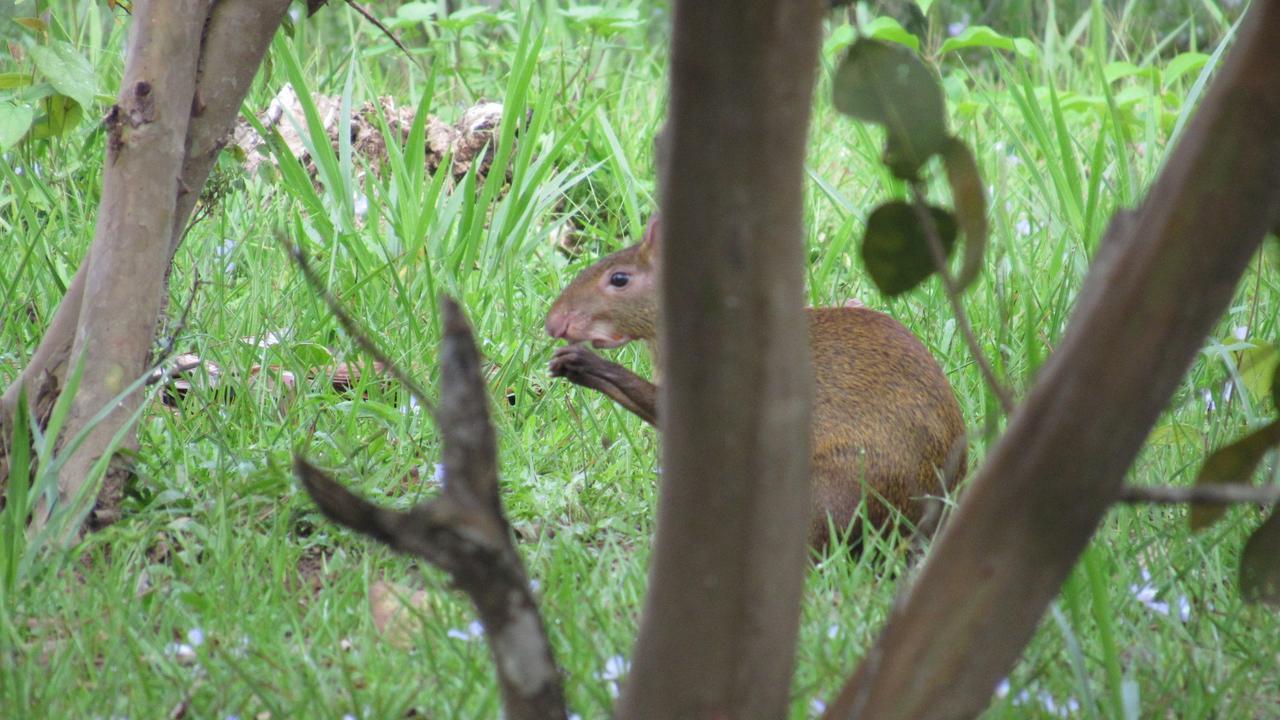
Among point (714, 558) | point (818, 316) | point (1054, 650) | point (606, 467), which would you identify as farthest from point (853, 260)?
point (714, 558)

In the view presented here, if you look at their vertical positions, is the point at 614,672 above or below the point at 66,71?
below

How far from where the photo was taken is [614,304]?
10.7 feet

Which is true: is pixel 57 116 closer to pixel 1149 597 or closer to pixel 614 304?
pixel 614 304

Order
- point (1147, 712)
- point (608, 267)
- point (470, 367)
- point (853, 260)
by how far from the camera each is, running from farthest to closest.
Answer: point (853, 260), point (608, 267), point (1147, 712), point (470, 367)

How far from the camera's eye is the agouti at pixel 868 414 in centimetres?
255

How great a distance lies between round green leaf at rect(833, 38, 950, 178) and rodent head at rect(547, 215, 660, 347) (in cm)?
191

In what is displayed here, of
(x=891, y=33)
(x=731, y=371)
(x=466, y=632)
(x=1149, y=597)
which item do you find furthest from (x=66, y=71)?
(x=891, y=33)

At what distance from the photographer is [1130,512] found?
8.11 ft

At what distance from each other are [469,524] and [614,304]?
210 centimetres


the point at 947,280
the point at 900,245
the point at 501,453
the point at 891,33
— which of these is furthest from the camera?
the point at 891,33

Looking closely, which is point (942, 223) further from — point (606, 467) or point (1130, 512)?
point (606, 467)

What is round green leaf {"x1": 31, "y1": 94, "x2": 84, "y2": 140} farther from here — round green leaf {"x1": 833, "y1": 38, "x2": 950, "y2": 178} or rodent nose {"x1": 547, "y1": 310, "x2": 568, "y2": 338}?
round green leaf {"x1": 833, "y1": 38, "x2": 950, "y2": 178}

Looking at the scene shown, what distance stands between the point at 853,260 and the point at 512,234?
3.36ft

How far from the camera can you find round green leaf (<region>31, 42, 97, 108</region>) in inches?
99.9
